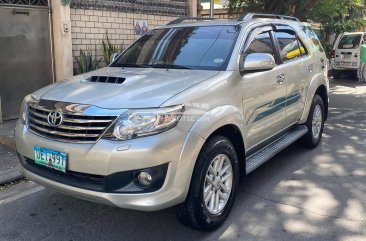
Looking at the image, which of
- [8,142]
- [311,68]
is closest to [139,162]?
[311,68]

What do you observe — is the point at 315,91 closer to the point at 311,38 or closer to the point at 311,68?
the point at 311,68

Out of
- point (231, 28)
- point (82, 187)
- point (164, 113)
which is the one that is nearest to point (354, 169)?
point (231, 28)

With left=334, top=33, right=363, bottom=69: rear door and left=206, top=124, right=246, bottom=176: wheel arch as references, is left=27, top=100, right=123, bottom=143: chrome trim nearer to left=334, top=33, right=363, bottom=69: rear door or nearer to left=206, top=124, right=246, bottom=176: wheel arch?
left=206, top=124, right=246, bottom=176: wheel arch

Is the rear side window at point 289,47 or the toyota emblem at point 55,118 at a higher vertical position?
the rear side window at point 289,47

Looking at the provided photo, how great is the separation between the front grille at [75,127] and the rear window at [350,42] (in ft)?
46.1

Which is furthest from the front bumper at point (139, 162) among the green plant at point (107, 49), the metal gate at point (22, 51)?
the green plant at point (107, 49)

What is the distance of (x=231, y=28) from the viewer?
14.7ft

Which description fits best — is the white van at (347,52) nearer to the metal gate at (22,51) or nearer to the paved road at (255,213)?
the paved road at (255,213)

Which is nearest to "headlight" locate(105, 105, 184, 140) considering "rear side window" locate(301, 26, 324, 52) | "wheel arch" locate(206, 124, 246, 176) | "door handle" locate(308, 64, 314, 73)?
"wheel arch" locate(206, 124, 246, 176)

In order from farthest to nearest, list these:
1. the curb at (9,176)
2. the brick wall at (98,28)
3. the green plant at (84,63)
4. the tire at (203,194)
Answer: the brick wall at (98,28), the green plant at (84,63), the curb at (9,176), the tire at (203,194)

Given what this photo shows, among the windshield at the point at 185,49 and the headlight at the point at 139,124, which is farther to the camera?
the windshield at the point at 185,49

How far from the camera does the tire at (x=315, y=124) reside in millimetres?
5826

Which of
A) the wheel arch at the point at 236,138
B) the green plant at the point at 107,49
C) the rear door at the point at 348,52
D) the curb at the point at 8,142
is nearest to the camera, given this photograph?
the wheel arch at the point at 236,138

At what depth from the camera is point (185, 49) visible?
4398 millimetres
